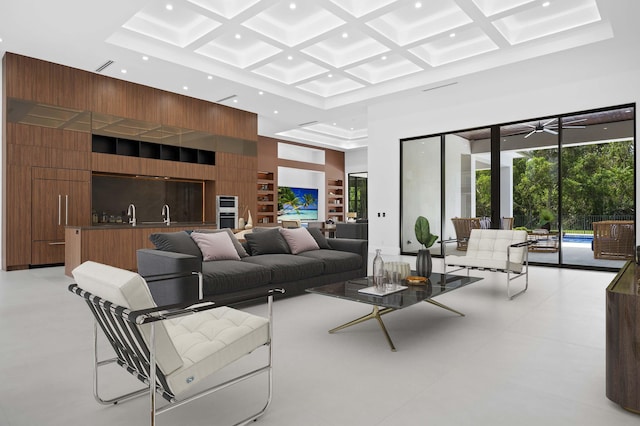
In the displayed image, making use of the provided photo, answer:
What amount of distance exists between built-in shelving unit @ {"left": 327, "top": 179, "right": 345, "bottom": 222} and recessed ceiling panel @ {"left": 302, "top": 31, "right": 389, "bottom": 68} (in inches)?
302

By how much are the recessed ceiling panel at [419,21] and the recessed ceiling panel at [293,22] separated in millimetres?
659

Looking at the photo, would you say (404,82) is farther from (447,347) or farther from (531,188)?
(447,347)

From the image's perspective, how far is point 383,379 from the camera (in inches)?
89.4

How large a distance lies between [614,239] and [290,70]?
6270 millimetres

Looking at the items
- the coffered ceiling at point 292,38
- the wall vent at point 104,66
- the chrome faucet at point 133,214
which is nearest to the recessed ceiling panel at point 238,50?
the coffered ceiling at point 292,38

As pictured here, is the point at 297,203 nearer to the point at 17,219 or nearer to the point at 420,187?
the point at 420,187

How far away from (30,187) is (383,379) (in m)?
6.72

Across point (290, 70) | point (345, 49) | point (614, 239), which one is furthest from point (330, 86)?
point (614, 239)

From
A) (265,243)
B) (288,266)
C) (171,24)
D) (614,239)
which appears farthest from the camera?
(614,239)

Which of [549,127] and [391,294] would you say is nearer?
[391,294]

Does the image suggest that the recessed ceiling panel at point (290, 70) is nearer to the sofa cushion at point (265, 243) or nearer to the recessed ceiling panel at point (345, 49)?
the recessed ceiling panel at point (345, 49)

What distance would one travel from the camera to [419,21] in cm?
576

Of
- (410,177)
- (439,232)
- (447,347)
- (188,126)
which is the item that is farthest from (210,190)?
(447,347)

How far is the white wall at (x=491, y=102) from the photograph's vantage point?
6059 millimetres
